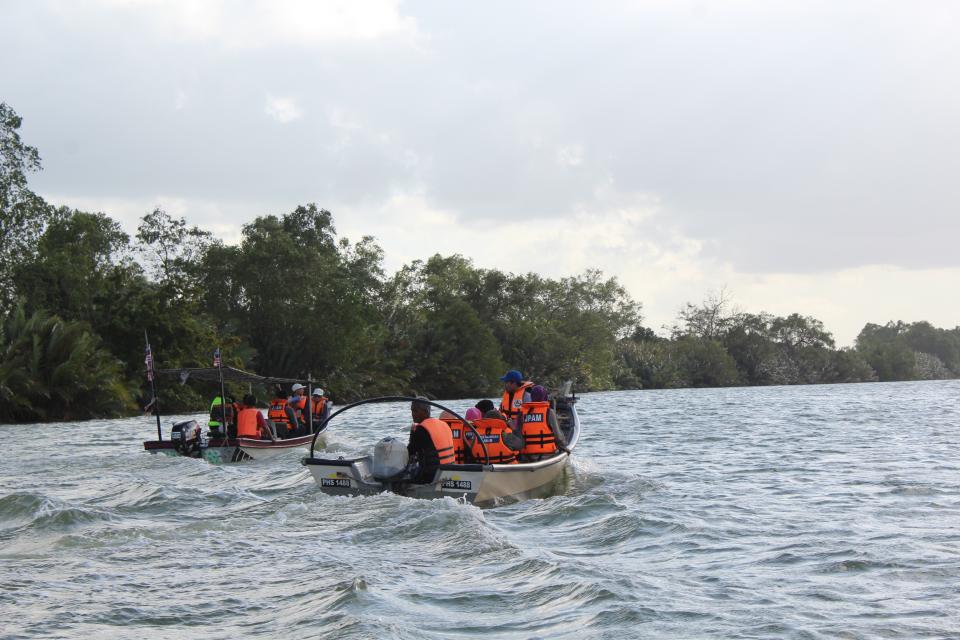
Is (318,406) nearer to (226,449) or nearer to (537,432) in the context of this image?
(226,449)

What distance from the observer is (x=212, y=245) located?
6134 centimetres

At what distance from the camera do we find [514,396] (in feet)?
53.6

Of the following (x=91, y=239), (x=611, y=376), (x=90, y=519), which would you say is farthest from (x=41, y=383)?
(x=611, y=376)

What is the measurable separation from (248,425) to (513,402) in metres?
Answer: 8.88

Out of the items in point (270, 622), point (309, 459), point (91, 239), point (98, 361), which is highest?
point (91, 239)

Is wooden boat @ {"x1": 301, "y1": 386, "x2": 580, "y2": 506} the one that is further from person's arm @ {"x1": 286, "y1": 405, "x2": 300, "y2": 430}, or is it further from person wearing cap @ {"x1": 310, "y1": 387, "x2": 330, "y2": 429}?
person wearing cap @ {"x1": 310, "y1": 387, "x2": 330, "y2": 429}

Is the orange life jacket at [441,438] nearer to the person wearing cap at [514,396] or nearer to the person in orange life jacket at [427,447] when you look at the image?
the person in orange life jacket at [427,447]

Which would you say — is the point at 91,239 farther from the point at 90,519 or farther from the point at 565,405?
the point at 90,519

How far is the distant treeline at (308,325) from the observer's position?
43.2 m

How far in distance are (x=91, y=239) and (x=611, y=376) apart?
46.0m

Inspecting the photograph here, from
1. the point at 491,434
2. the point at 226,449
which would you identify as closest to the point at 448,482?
the point at 491,434

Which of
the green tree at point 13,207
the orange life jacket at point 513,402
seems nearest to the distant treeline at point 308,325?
the green tree at point 13,207

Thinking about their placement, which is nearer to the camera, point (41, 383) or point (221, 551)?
point (221, 551)

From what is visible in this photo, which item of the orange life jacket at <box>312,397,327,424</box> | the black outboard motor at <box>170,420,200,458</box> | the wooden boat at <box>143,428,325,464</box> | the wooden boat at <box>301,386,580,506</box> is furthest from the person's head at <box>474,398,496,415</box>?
the orange life jacket at <box>312,397,327,424</box>
